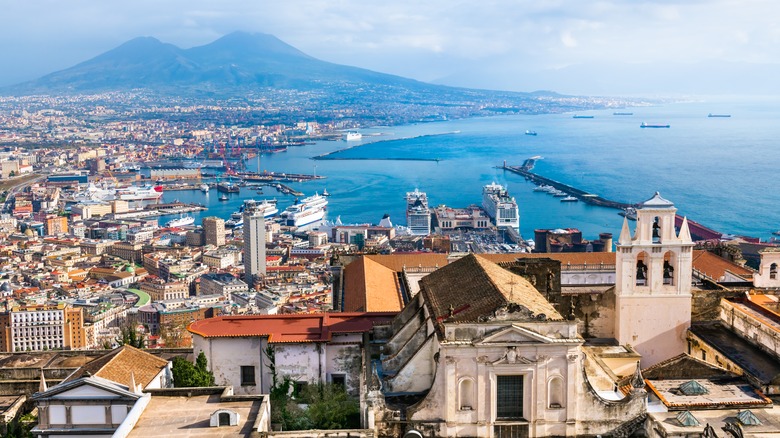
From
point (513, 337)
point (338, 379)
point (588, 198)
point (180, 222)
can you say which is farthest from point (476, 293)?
point (180, 222)

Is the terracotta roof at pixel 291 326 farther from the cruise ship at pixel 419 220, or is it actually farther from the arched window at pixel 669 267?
the cruise ship at pixel 419 220

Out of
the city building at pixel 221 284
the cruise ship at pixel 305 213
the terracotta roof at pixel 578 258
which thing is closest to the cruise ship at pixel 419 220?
the cruise ship at pixel 305 213

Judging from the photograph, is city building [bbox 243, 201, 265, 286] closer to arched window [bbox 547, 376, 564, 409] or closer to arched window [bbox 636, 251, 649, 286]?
arched window [bbox 636, 251, 649, 286]

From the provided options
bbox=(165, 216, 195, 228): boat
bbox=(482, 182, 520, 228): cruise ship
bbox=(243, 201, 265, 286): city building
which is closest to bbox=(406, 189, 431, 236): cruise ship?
bbox=(482, 182, 520, 228): cruise ship

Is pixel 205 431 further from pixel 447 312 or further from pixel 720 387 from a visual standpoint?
pixel 720 387

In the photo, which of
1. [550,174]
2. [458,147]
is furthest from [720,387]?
[458,147]

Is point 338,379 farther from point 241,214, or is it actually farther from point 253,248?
point 241,214
